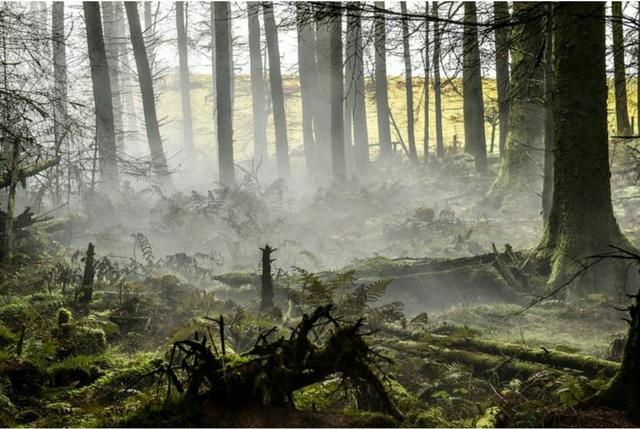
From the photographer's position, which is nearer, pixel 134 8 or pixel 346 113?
pixel 134 8

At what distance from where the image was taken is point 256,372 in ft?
8.70

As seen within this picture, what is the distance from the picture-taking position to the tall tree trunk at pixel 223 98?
65.5 feet

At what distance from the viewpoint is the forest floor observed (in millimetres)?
3117

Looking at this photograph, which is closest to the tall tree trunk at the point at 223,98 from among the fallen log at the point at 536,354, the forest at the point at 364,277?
the forest at the point at 364,277

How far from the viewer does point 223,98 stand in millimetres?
20422

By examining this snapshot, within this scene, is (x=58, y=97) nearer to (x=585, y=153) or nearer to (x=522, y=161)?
(x=585, y=153)

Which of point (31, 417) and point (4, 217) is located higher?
point (4, 217)

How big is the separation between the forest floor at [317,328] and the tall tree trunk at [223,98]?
4906mm

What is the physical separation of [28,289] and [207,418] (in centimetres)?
614

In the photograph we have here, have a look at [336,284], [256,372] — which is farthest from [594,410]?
[336,284]

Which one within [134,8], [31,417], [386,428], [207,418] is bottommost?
[31,417]

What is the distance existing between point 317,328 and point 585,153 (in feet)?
15.2

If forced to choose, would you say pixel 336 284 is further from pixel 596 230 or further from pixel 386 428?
pixel 596 230

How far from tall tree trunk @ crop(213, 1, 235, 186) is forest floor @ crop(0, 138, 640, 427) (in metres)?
4.91
